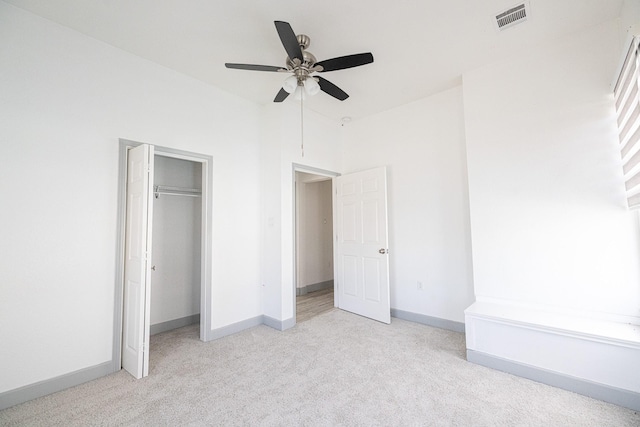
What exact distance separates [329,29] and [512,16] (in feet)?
5.13

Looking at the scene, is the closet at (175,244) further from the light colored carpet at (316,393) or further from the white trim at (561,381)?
the white trim at (561,381)

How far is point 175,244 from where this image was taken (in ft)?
12.0

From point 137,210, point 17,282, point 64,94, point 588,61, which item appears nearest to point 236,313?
point 137,210

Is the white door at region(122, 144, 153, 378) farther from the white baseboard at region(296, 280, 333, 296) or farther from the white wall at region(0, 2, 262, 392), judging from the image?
the white baseboard at region(296, 280, 333, 296)

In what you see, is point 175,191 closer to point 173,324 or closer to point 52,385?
point 173,324

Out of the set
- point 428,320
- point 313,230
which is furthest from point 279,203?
point 428,320

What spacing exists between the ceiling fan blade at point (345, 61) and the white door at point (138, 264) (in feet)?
5.85

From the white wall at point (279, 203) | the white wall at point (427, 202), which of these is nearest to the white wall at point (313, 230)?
the white wall at point (279, 203)

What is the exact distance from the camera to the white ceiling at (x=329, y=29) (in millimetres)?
2162

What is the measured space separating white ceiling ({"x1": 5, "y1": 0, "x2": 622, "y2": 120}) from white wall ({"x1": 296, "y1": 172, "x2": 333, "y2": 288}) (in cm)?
274

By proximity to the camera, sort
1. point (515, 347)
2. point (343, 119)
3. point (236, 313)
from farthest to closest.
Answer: point (343, 119), point (236, 313), point (515, 347)

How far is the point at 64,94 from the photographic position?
2.34 meters

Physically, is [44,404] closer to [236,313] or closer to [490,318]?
[236,313]

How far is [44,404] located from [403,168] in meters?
4.39
